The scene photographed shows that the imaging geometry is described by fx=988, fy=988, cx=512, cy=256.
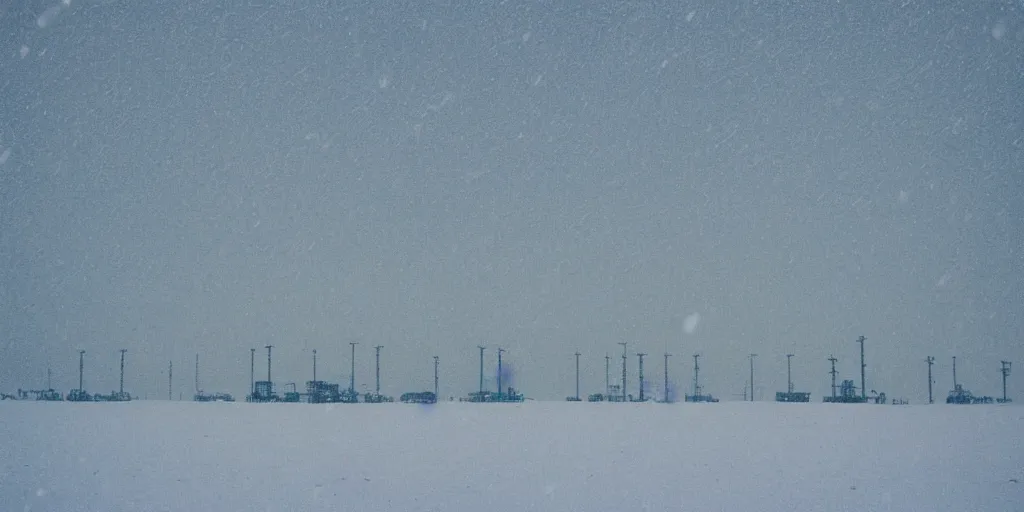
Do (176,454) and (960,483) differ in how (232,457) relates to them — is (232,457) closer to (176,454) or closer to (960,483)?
(176,454)

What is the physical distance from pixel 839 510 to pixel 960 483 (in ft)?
17.3

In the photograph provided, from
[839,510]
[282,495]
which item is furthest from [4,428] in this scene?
[839,510]

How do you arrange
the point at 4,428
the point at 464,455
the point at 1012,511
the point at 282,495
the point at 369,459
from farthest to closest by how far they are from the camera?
the point at 4,428, the point at 464,455, the point at 369,459, the point at 282,495, the point at 1012,511

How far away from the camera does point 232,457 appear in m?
25.4

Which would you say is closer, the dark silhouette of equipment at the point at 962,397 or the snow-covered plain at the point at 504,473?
the snow-covered plain at the point at 504,473

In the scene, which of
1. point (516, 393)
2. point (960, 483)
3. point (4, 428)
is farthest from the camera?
point (516, 393)

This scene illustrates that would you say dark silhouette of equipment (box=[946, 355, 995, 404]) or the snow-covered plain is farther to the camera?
dark silhouette of equipment (box=[946, 355, 995, 404])

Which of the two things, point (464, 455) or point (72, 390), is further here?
point (72, 390)

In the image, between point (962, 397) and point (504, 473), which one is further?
point (962, 397)

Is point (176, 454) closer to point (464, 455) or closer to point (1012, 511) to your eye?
point (464, 455)

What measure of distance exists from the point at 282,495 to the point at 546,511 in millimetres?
4875

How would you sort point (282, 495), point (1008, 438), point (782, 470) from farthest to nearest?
point (1008, 438), point (782, 470), point (282, 495)

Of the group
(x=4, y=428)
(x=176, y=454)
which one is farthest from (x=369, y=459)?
(x=4, y=428)

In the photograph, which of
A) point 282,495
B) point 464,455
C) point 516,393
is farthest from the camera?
point 516,393
